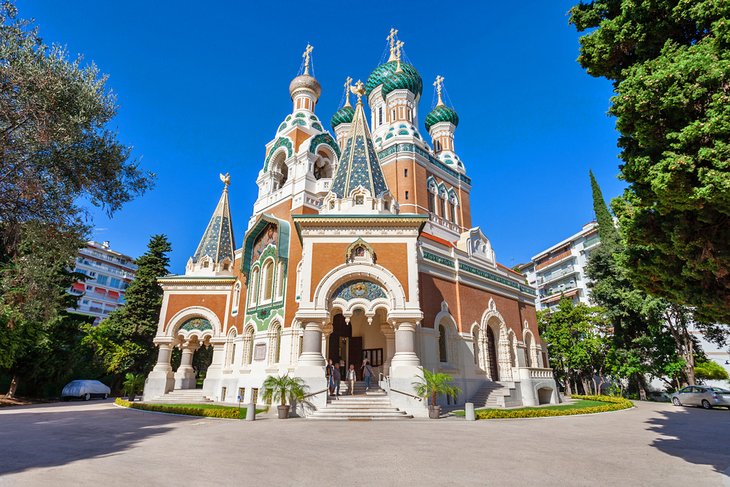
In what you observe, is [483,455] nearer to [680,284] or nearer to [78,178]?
[680,284]

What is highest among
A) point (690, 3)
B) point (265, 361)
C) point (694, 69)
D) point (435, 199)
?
point (435, 199)

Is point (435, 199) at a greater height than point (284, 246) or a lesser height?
greater

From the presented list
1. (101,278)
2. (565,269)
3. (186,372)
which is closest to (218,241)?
(186,372)

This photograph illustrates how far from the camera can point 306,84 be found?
24891 mm

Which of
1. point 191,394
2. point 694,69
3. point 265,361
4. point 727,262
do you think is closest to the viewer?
point 694,69

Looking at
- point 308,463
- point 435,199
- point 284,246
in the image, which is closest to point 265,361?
point 284,246

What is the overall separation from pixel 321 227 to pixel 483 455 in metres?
9.57

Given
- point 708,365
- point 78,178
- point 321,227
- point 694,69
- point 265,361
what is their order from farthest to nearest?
point 708,365, point 265,361, point 321,227, point 78,178, point 694,69

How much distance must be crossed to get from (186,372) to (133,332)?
610 cm

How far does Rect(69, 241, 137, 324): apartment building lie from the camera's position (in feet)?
175

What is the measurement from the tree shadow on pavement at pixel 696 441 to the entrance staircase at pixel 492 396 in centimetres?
548

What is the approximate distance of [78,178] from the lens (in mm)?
10648

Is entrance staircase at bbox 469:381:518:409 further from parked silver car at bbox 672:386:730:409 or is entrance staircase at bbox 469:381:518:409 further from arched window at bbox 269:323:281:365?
parked silver car at bbox 672:386:730:409

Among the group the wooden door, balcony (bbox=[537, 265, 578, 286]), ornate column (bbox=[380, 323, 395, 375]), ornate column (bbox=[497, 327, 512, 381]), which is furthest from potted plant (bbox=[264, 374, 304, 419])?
balcony (bbox=[537, 265, 578, 286])
